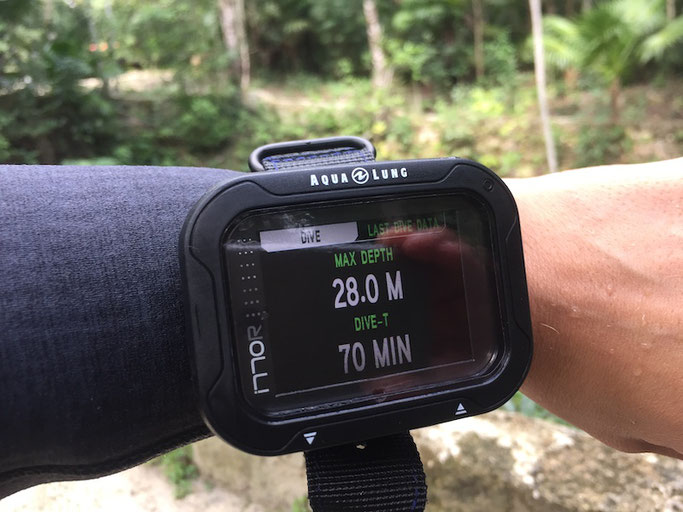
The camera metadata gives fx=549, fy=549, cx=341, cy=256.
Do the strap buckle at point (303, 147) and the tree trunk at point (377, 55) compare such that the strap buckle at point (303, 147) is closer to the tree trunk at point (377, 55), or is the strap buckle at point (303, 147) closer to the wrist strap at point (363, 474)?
the wrist strap at point (363, 474)

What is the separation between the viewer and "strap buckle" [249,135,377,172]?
56 cm

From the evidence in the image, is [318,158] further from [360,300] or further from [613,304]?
[613,304]

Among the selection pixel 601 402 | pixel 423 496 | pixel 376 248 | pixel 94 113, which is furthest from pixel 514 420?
pixel 94 113

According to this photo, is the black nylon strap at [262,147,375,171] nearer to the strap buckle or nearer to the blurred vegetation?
the strap buckle

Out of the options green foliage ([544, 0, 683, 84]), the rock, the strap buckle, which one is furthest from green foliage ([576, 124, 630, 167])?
the strap buckle

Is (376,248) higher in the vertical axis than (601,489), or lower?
higher

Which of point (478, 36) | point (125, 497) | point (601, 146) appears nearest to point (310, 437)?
point (125, 497)

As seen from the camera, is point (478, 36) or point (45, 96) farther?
point (478, 36)

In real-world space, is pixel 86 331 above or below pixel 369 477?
above

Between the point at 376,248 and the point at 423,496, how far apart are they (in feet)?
0.83

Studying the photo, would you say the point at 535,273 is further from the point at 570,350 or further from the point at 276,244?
the point at 276,244

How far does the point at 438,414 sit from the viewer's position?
1.69ft

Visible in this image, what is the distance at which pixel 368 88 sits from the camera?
720 cm

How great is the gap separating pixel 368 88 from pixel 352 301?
7076mm
